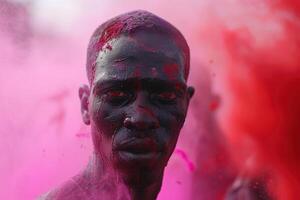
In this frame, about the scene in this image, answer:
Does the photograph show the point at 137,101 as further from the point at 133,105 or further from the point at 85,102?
the point at 85,102

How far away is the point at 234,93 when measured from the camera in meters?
7.03

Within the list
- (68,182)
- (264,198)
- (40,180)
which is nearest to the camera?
(68,182)

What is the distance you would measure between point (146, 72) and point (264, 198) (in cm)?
288

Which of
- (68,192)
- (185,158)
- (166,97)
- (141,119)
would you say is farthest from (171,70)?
(185,158)

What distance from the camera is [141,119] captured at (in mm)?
3744

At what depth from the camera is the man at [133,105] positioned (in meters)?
3.79

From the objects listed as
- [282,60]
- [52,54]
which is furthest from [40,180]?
[282,60]

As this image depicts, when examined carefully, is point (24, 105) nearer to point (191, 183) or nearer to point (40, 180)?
point (40, 180)

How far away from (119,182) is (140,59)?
0.74 meters

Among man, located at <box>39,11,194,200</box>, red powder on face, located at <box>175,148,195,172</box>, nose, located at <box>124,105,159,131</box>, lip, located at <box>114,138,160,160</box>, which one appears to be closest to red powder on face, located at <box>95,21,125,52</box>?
man, located at <box>39,11,194,200</box>

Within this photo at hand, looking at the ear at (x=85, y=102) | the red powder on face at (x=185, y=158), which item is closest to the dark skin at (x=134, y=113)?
the ear at (x=85, y=102)

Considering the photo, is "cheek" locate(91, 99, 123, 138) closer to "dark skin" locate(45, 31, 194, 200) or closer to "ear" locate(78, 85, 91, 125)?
"dark skin" locate(45, 31, 194, 200)

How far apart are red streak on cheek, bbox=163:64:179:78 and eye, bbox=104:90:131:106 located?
0.89ft

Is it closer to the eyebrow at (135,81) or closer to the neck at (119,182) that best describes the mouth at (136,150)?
the neck at (119,182)
